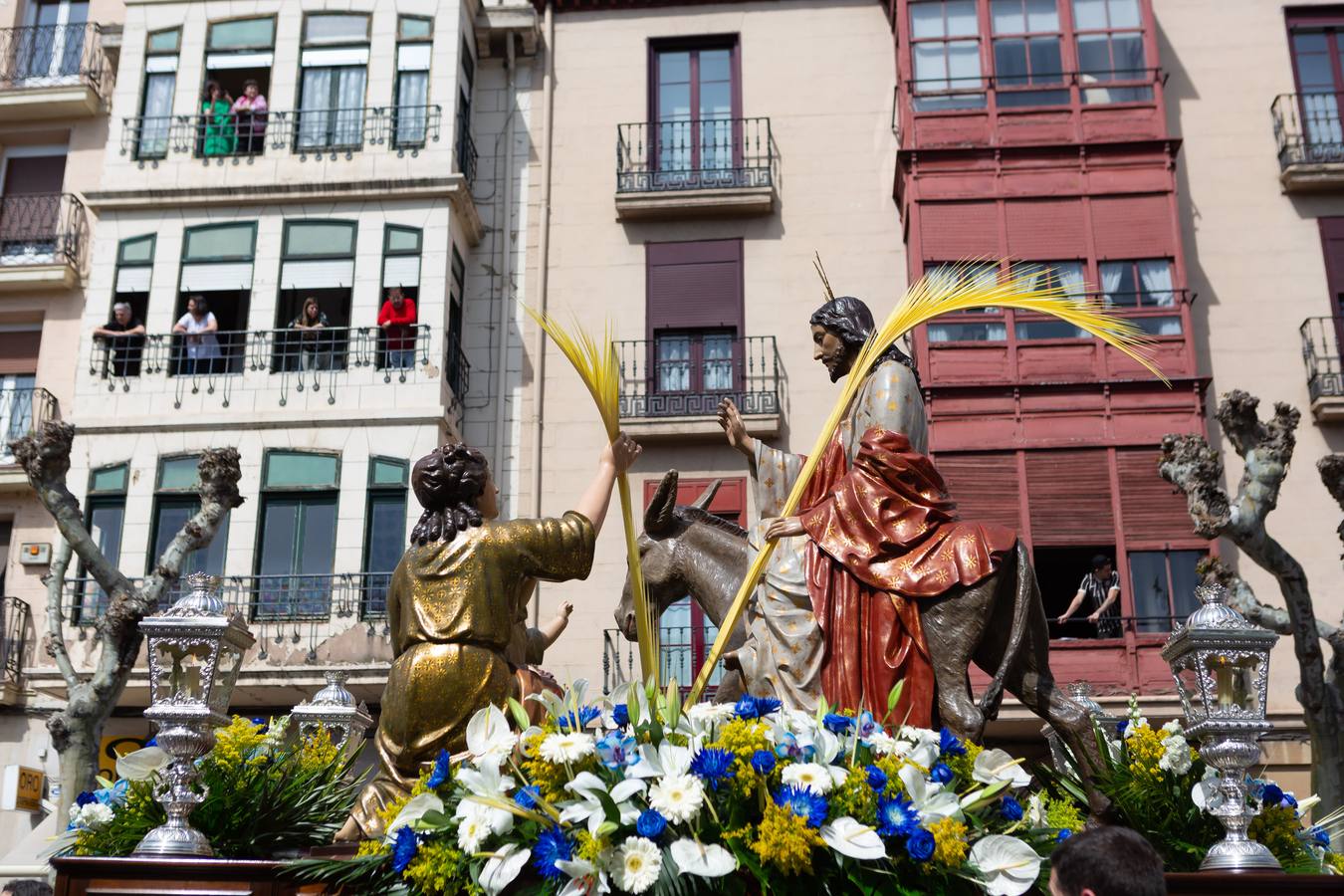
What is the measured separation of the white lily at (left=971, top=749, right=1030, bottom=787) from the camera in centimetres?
470

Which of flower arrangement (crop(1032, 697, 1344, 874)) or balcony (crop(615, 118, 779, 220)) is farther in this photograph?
balcony (crop(615, 118, 779, 220))

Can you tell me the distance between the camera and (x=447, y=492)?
5953mm

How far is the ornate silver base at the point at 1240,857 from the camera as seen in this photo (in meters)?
5.43

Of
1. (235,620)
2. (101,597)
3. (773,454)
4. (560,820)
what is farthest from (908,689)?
(101,597)

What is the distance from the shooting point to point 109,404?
2216cm

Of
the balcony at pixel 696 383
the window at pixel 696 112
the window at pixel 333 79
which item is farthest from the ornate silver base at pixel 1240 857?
the window at pixel 333 79

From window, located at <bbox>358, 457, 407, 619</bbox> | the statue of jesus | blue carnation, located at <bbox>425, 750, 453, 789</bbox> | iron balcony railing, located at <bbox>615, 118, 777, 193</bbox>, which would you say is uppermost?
iron balcony railing, located at <bbox>615, 118, 777, 193</bbox>

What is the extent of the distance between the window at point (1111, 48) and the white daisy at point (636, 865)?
20752 millimetres

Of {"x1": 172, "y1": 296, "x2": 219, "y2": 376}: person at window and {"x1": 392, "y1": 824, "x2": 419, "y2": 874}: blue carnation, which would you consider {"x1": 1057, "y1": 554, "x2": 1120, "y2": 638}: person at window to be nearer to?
{"x1": 172, "y1": 296, "x2": 219, "y2": 376}: person at window

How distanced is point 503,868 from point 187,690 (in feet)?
8.28

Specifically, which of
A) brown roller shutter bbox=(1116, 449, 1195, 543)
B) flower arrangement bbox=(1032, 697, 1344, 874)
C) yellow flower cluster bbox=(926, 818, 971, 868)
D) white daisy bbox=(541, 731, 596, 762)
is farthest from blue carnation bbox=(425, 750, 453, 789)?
brown roller shutter bbox=(1116, 449, 1195, 543)

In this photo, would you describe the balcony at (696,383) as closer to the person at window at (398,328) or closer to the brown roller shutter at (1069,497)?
the person at window at (398,328)

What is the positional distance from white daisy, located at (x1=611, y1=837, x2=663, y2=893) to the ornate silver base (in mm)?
2478

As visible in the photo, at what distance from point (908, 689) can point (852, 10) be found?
810 inches
